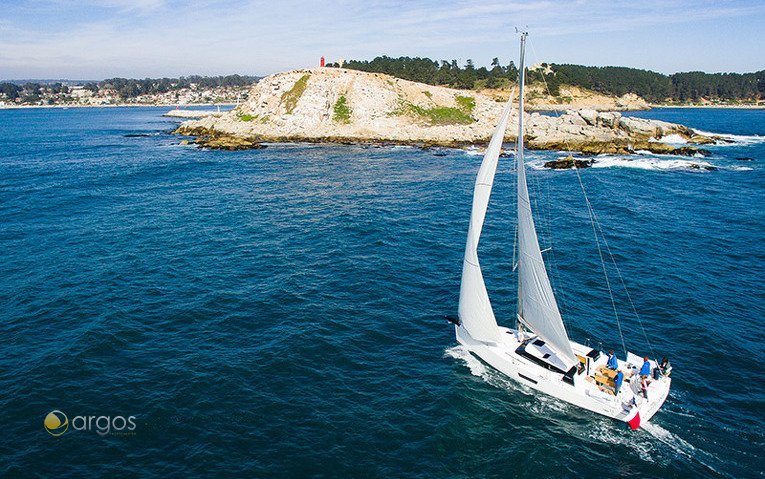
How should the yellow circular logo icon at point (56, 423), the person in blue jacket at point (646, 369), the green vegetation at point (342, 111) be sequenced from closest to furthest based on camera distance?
the yellow circular logo icon at point (56, 423), the person in blue jacket at point (646, 369), the green vegetation at point (342, 111)

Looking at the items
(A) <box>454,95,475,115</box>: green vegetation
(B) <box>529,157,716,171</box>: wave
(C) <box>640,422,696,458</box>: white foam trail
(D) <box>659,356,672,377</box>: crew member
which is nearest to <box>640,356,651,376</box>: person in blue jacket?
(D) <box>659,356,672,377</box>: crew member

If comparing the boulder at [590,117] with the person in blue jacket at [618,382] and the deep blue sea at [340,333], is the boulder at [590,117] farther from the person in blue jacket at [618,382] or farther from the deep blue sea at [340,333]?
the person in blue jacket at [618,382]

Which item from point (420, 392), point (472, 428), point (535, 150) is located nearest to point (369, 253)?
point (420, 392)

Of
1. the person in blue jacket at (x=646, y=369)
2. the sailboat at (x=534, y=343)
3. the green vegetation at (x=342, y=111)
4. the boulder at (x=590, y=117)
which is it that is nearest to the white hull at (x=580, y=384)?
the sailboat at (x=534, y=343)

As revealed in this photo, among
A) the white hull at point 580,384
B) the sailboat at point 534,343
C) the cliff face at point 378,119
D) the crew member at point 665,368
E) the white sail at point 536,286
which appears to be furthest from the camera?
the cliff face at point 378,119

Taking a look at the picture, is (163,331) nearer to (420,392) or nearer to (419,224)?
(420,392)

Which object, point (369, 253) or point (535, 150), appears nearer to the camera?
point (369, 253)
